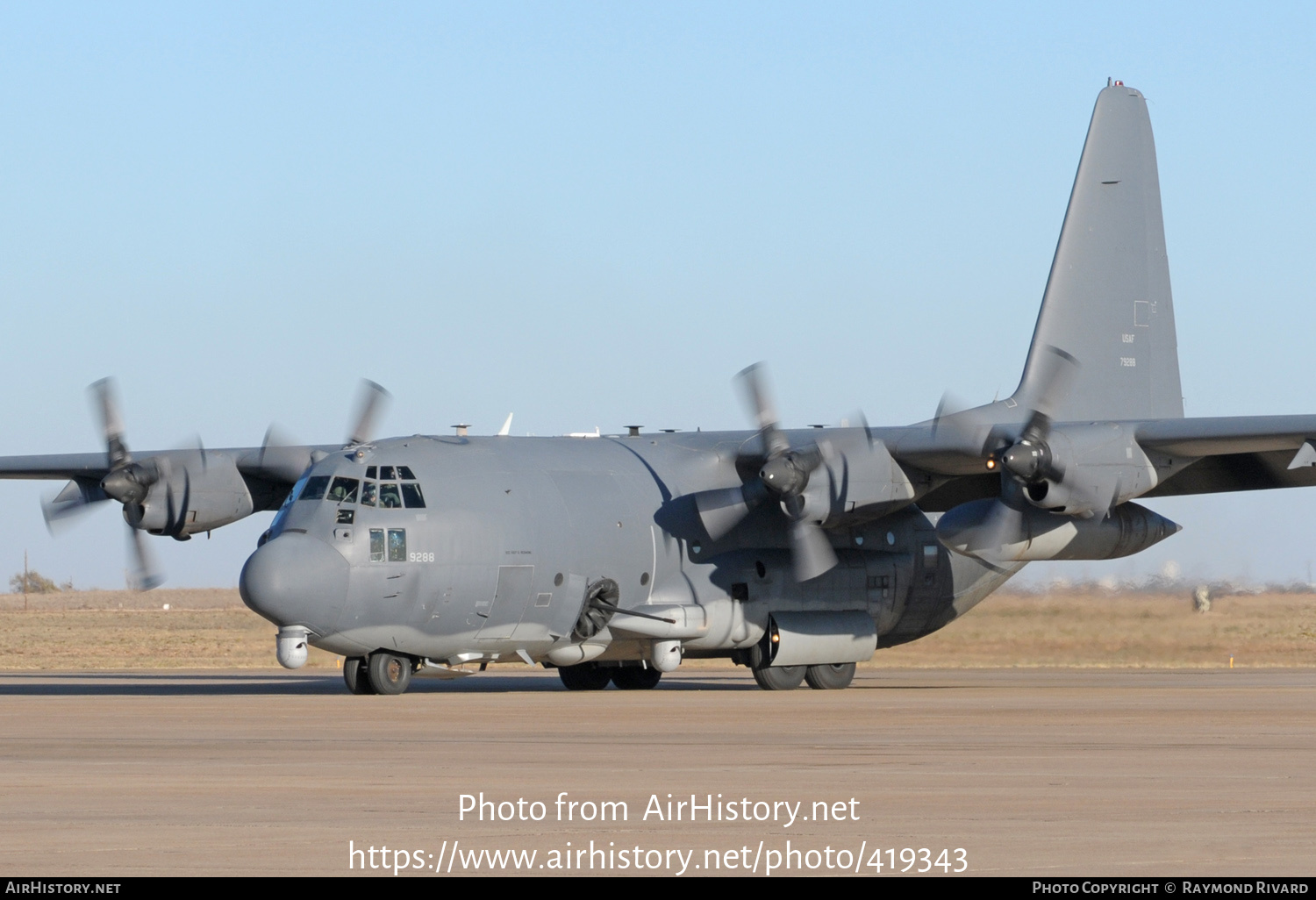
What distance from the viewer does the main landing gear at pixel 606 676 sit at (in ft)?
96.3

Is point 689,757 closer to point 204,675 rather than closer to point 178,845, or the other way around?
point 178,845

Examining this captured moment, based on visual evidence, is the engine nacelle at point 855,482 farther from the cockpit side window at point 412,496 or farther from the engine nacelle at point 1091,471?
the cockpit side window at point 412,496

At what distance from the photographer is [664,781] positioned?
528 inches

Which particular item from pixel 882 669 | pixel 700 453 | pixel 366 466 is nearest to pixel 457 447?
pixel 366 466

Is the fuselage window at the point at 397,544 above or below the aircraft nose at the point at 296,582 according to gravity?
above

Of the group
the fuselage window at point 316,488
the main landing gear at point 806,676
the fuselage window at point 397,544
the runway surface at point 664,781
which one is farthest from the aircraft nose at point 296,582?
the main landing gear at point 806,676

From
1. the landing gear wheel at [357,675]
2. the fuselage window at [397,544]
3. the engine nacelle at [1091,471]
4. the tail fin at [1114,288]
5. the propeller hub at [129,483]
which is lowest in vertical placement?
the landing gear wheel at [357,675]

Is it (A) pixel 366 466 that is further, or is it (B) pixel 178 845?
(A) pixel 366 466

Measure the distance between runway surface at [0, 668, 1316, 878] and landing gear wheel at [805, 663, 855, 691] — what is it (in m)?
3.14

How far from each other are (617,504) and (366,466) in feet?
12.5

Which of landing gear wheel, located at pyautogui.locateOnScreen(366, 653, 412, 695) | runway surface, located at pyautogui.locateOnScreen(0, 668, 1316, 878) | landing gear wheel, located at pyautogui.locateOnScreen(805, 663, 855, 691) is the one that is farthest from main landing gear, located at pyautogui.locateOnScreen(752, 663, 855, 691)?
landing gear wheel, located at pyautogui.locateOnScreen(366, 653, 412, 695)

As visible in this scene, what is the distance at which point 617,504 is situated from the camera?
26.7m

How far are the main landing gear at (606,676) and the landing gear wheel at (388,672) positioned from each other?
13.4 feet

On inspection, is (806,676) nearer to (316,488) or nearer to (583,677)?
(583,677)
